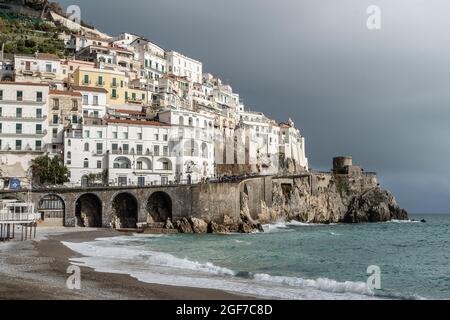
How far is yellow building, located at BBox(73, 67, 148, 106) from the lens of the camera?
272ft

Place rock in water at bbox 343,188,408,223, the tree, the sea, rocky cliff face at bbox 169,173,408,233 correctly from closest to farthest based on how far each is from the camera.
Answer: the sea < the tree < rocky cliff face at bbox 169,173,408,233 < rock in water at bbox 343,188,408,223

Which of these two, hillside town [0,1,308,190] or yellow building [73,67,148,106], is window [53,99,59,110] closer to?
hillside town [0,1,308,190]

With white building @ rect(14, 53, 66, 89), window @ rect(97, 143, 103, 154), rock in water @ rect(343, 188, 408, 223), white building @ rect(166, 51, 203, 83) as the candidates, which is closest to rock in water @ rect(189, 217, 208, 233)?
window @ rect(97, 143, 103, 154)

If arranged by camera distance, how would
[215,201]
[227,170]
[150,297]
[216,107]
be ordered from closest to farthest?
1. [150,297]
2. [215,201]
3. [227,170]
4. [216,107]

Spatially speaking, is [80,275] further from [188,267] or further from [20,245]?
[20,245]

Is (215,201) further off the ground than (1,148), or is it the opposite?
(1,148)

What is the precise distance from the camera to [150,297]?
61.9 feet

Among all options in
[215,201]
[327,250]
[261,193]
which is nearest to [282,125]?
[261,193]

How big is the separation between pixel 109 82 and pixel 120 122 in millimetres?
16324

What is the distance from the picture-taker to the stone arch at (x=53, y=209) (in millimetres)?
59375

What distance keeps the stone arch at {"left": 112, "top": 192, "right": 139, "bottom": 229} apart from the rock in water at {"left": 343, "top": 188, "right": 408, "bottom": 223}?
5120 centimetres

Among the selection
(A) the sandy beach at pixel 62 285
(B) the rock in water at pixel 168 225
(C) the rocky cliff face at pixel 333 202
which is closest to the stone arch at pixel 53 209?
(B) the rock in water at pixel 168 225

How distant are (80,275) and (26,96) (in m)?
50.9

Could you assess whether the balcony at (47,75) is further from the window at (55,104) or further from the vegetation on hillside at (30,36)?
the vegetation on hillside at (30,36)
